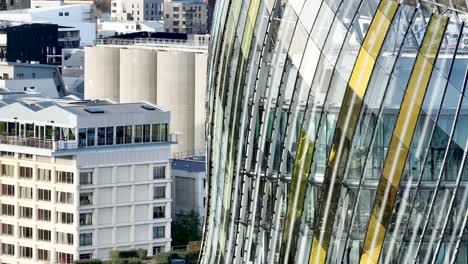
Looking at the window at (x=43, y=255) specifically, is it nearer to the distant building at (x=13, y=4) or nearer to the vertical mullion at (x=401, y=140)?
the vertical mullion at (x=401, y=140)

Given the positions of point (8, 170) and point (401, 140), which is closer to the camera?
point (401, 140)

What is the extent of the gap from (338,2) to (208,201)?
7.22m

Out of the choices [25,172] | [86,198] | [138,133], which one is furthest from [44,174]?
[138,133]

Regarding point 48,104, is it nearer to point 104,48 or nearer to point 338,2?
point 104,48

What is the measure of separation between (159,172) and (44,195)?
4725 millimetres

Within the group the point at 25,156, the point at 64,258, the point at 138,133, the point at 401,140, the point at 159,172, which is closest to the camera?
the point at 401,140

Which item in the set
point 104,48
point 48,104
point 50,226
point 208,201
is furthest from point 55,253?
point 208,201

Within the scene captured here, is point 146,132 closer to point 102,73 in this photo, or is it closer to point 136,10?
point 102,73

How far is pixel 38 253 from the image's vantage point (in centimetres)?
7406

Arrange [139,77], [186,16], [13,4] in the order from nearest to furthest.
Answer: [139,77], [13,4], [186,16]

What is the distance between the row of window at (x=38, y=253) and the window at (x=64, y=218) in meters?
1.26

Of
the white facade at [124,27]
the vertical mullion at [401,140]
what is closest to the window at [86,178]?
the vertical mullion at [401,140]

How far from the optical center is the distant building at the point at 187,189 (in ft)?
269

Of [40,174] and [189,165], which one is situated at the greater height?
[40,174]
